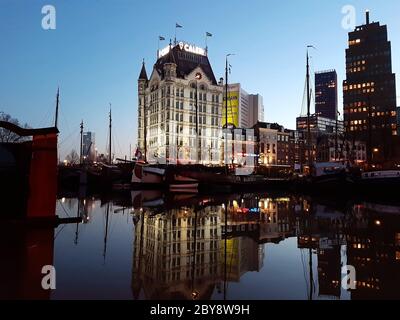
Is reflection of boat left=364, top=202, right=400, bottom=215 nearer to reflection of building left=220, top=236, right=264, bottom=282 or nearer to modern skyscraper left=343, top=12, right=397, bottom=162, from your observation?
reflection of building left=220, top=236, right=264, bottom=282

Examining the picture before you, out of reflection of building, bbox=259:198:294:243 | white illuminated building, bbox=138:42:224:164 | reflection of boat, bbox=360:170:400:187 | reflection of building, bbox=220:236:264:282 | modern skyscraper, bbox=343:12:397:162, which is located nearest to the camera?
reflection of building, bbox=220:236:264:282

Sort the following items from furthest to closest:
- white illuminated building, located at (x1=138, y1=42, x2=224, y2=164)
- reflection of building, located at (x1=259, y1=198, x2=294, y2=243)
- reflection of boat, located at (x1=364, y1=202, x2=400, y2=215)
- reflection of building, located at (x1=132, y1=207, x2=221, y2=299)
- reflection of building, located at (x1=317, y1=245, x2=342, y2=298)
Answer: white illuminated building, located at (x1=138, y1=42, x2=224, y2=164)
reflection of boat, located at (x1=364, y1=202, x2=400, y2=215)
reflection of building, located at (x1=259, y1=198, x2=294, y2=243)
reflection of building, located at (x1=317, y1=245, x2=342, y2=298)
reflection of building, located at (x1=132, y1=207, x2=221, y2=299)

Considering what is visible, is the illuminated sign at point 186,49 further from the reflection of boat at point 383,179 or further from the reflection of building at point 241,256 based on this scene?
the reflection of building at point 241,256

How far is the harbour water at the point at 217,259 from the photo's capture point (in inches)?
291

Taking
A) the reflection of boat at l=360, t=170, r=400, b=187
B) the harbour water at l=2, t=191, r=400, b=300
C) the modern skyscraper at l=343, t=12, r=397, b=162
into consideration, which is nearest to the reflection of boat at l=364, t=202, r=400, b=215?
the harbour water at l=2, t=191, r=400, b=300

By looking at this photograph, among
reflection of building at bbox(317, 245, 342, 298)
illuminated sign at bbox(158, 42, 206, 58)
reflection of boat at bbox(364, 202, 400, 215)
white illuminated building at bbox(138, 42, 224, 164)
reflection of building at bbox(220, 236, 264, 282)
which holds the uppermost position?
illuminated sign at bbox(158, 42, 206, 58)

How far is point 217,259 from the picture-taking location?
406 inches

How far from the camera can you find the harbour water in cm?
740

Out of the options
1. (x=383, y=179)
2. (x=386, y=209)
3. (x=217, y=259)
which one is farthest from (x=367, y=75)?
(x=217, y=259)

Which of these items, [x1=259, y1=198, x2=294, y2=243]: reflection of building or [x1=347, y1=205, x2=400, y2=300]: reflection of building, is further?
[x1=259, y1=198, x2=294, y2=243]: reflection of building

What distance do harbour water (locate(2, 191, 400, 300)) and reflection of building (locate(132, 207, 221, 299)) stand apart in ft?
0.08

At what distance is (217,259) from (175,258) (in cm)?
128

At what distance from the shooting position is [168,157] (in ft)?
357
